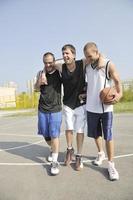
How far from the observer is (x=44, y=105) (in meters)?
5.43

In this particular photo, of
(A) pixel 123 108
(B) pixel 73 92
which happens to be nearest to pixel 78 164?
(B) pixel 73 92

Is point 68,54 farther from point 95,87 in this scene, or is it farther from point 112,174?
point 112,174

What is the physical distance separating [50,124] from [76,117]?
484 millimetres

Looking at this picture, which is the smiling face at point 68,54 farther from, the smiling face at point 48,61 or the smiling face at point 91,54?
the smiling face at point 91,54

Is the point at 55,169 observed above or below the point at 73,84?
below

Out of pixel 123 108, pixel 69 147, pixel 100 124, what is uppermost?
pixel 100 124

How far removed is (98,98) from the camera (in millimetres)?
4871

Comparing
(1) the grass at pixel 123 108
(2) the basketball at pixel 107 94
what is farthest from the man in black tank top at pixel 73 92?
(1) the grass at pixel 123 108

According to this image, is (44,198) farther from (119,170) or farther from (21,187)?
(119,170)

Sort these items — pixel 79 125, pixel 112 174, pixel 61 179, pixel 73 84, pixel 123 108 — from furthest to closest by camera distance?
pixel 123 108
pixel 79 125
pixel 73 84
pixel 61 179
pixel 112 174

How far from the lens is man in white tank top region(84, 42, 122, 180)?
468cm

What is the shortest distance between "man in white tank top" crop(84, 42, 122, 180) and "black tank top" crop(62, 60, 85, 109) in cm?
19

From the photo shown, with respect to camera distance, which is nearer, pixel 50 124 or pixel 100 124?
pixel 100 124

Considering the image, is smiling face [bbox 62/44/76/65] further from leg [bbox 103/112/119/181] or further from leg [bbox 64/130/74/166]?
leg [bbox 64/130/74/166]
